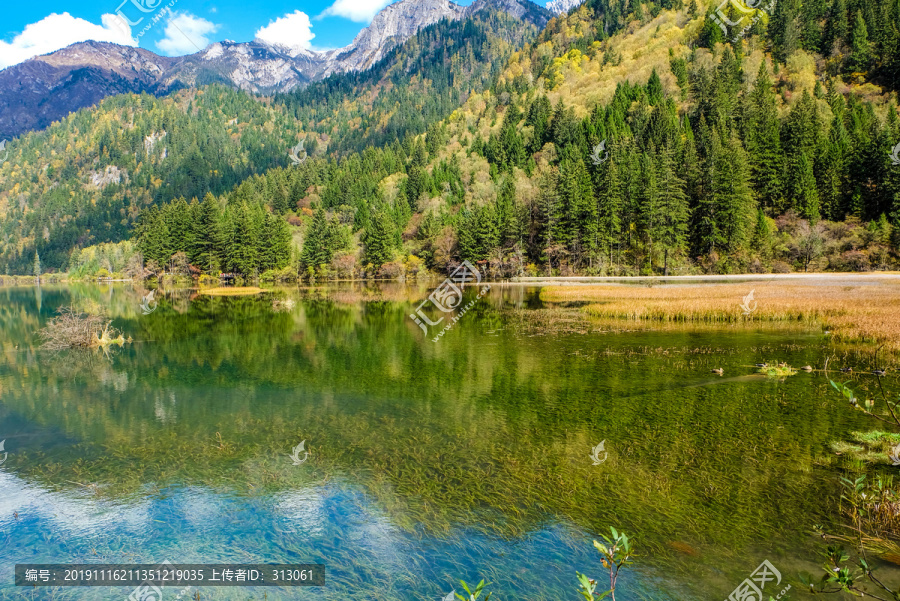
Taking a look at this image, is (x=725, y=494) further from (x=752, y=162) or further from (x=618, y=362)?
(x=752, y=162)

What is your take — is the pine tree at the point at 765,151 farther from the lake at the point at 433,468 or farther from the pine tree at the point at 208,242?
the pine tree at the point at 208,242

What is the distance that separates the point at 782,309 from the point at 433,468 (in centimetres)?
2871

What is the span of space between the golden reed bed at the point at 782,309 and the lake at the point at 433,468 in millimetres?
3796

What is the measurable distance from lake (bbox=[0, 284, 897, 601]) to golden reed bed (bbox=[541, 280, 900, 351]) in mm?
3796

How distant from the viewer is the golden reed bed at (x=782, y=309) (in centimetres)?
2239

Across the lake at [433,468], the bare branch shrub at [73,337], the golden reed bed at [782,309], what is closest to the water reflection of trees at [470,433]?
the lake at [433,468]

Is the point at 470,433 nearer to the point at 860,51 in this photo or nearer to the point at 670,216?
the point at 670,216

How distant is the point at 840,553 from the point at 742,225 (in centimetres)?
7647

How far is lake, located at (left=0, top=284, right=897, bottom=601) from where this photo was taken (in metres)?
7.06

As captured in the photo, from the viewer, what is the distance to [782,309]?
29.3 m

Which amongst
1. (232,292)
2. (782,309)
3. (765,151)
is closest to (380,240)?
(232,292)

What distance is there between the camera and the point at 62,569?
7.08m

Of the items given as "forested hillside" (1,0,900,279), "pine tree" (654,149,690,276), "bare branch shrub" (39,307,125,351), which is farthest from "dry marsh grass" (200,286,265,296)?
"pine tree" (654,149,690,276)

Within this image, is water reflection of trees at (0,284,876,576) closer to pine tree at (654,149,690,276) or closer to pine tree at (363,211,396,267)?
pine tree at (654,149,690,276)
